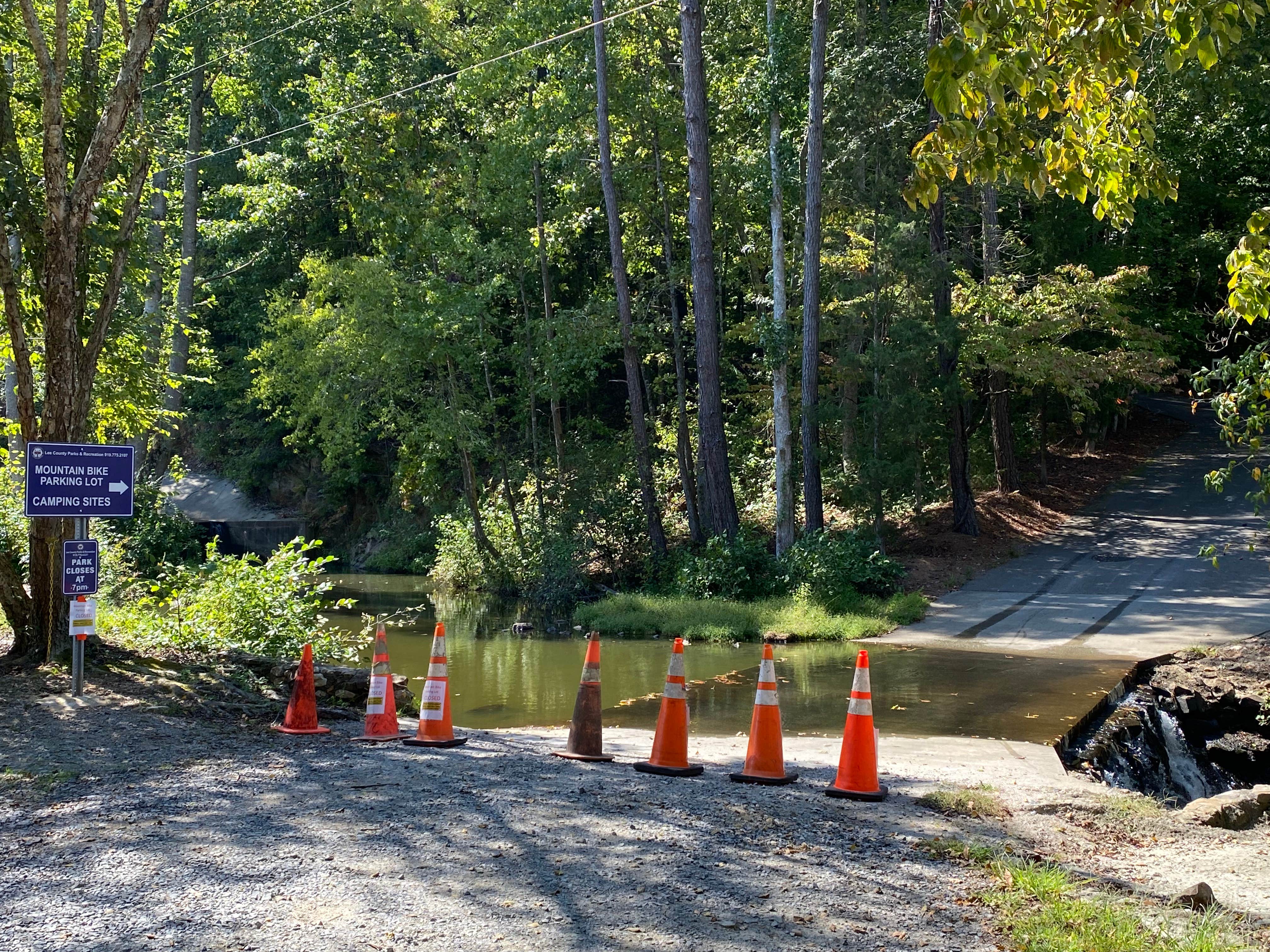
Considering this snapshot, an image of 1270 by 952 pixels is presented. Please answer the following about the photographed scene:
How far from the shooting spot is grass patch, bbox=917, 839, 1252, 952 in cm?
447

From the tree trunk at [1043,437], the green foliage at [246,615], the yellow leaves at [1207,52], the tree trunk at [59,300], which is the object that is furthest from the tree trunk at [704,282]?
the yellow leaves at [1207,52]

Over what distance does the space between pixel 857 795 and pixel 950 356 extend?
1874 cm

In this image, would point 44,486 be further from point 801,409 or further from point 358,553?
point 358,553

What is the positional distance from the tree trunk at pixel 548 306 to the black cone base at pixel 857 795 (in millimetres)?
20352

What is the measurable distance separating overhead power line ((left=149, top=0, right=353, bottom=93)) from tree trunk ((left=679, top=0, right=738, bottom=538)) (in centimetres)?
1168

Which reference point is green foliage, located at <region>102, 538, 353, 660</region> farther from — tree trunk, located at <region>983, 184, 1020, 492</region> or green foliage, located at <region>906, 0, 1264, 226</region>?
tree trunk, located at <region>983, 184, 1020, 492</region>

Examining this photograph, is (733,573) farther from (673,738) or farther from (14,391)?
(673,738)

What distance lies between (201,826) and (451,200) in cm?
2445

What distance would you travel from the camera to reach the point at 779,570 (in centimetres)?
2280

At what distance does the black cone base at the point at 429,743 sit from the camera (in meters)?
8.70

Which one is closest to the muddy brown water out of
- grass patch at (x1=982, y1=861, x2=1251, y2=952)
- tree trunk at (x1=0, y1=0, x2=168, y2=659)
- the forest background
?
the forest background

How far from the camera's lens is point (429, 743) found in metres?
8.68

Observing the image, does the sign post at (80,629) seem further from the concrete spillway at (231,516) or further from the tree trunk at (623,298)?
the concrete spillway at (231,516)

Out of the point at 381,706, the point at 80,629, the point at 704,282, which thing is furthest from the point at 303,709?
the point at 704,282
